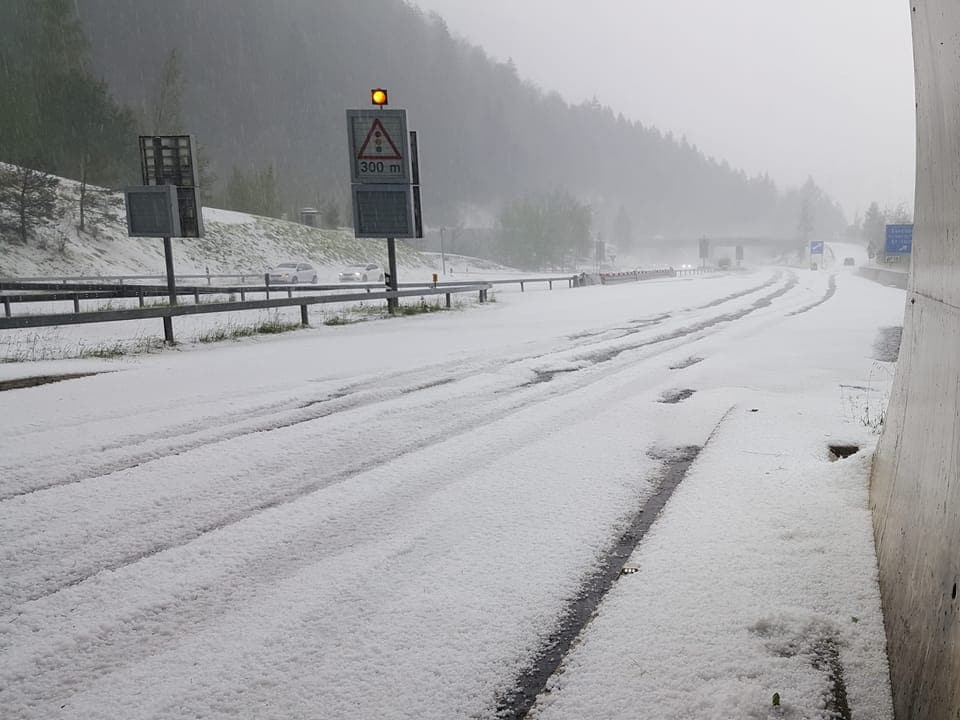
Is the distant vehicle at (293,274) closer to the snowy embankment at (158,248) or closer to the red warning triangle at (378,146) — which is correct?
the snowy embankment at (158,248)

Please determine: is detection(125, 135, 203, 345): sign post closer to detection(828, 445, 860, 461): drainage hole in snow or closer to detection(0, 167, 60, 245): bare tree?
detection(828, 445, 860, 461): drainage hole in snow

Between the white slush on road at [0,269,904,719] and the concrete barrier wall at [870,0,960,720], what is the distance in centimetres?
30

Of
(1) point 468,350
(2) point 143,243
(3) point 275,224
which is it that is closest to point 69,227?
(2) point 143,243

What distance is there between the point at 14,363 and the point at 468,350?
7187 millimetres

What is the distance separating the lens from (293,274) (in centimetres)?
3916

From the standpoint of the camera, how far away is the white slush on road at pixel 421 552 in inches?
91.4

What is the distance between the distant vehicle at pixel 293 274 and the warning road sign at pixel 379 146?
2025 cm

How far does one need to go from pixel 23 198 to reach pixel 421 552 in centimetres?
4743

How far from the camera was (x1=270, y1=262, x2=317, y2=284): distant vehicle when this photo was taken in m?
38.4

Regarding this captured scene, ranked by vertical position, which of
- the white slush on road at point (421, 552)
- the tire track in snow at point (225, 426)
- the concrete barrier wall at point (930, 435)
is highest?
the concrete barrier wall at point (930, 435)

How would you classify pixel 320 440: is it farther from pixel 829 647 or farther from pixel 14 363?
pixel 14 363

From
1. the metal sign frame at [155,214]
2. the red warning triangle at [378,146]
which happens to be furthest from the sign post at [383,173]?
the metal sign frame at [155,214]

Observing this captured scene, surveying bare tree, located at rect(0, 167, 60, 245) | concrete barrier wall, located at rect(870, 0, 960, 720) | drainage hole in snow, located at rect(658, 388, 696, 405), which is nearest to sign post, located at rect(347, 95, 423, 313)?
drainage hole in snow, located at rect(658, 388, 696, 405)

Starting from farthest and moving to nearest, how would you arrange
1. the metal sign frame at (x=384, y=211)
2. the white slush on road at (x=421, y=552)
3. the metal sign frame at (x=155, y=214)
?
the metal sign frame at (x=384, y=211) < the metal sign frame at (x=155, y=214) < the white slush on road at (x=421, y=552)
